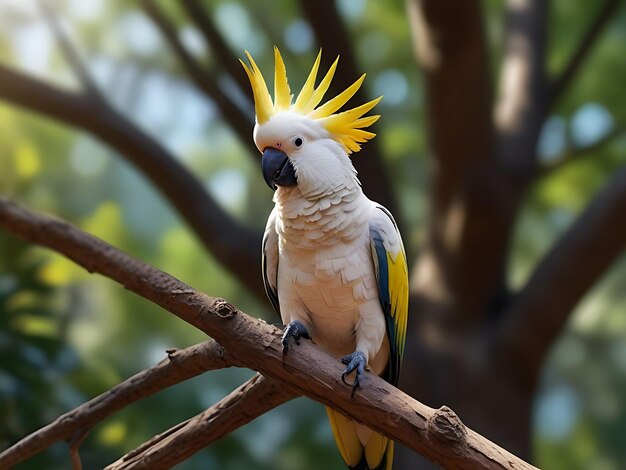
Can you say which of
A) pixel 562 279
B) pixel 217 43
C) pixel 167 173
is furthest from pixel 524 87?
pixel 167 173

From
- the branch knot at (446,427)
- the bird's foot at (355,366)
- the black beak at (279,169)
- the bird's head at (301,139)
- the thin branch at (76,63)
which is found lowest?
the branch knot at (446,427)

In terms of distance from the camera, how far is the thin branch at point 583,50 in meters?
3.58

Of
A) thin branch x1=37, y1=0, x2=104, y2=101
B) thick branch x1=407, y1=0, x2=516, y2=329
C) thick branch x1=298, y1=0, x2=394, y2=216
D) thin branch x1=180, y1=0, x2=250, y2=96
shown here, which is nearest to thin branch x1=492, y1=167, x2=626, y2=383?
thick branch x1=407, y1=0, x2=516, y2=329

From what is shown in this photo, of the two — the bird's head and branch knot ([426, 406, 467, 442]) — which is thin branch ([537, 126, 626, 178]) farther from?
Answer: branch knot ([426, 406, 467, 442])

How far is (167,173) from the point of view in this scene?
10.1 ft

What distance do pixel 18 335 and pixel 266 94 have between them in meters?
2.43

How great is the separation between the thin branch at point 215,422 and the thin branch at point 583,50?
2.76 meters

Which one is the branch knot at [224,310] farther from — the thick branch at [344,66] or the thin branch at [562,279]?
the thin branch at [562,279]

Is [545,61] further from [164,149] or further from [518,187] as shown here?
[164,149]

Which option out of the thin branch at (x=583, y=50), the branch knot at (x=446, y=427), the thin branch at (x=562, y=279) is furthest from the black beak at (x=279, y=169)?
the thin branch at (x=583, y=50)

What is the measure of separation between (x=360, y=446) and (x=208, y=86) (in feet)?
7.06

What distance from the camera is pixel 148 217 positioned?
4.91 metres

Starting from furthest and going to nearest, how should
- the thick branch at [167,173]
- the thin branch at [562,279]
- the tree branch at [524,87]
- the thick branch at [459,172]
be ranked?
the tree branch at [524,87] → the thick branch at [167,173] → the thin branch at [562,279] → the thick branch at [459,172]

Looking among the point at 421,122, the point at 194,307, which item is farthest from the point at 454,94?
the point at 194,307
